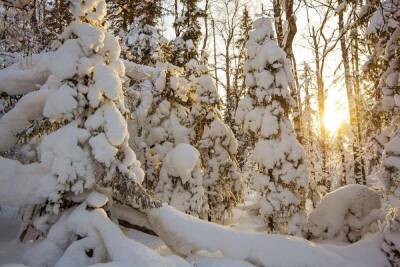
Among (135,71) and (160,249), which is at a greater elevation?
(135,71)

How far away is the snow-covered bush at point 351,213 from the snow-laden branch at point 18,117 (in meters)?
9.28

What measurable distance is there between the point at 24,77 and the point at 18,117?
3.03 ft

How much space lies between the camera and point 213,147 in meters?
18.0

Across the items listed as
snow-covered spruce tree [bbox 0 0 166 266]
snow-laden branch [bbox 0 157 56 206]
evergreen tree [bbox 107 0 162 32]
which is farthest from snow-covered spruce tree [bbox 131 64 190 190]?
snow-laden branch [bbox 0 157 56 206]

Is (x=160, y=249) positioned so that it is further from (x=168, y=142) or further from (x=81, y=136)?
(x=168, y=142)

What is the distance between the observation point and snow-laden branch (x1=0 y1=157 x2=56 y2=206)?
6.83 metres

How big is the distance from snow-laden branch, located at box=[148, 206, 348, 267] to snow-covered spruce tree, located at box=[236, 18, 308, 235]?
22.2ft

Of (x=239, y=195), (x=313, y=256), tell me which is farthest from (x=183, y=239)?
(x=239, y=195)

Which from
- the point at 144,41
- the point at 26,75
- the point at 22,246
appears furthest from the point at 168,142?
the point at 22,246

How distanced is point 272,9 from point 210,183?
736 centimetres

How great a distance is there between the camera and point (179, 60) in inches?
875

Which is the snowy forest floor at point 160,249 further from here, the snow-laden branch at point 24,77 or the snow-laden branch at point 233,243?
the snow-laden branch at point 24,77

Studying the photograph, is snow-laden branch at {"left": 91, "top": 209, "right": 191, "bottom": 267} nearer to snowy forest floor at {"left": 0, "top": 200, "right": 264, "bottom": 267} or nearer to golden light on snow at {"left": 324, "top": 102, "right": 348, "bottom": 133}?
snowy forest floor at {"left": 0, "top": 200, "right": 264, "bottom": 267}

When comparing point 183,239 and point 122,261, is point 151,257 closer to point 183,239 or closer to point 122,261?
point 122,261
